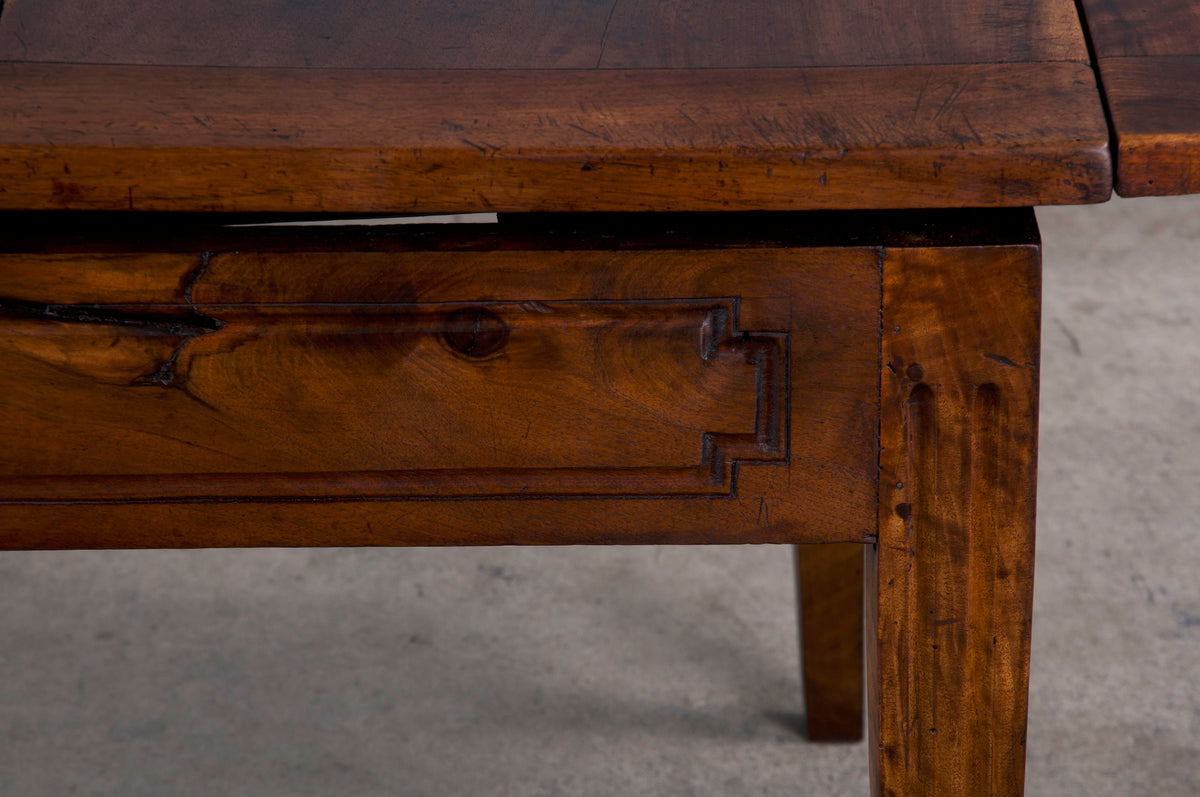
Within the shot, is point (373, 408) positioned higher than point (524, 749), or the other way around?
point (373, 408)

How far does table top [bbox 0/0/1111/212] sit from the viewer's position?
465mm

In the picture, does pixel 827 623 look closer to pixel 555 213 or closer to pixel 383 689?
pixel 383 689

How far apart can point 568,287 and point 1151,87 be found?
0.23 metres

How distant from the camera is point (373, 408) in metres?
0.52

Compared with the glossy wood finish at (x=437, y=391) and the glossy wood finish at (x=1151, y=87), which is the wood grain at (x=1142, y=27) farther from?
the glossy wood finish at (x=437, y=391)

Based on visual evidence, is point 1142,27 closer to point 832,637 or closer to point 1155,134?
point 1155,134

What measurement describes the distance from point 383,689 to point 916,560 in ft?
2.52

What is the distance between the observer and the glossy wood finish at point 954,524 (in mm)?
487

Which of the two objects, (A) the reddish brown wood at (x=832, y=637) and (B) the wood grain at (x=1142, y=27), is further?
(A) the reddish brown wood at (x=832, y=637)

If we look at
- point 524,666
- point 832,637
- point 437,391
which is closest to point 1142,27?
point 437,391

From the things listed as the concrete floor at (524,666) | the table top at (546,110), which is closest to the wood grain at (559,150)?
the table top at (546,110)

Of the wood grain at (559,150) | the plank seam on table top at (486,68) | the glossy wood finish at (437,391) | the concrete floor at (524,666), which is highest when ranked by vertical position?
the plank seam on table top at (486,68)

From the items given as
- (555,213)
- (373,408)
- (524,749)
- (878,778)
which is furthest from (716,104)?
(524,749)

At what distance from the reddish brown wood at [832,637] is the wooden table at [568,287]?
477 millimetres
